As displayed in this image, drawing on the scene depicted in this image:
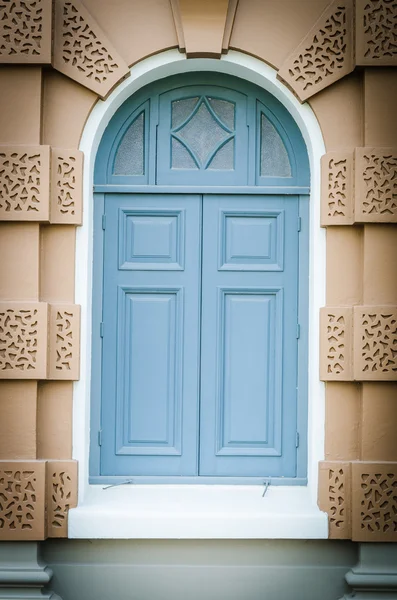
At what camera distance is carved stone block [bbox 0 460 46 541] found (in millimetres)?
4289

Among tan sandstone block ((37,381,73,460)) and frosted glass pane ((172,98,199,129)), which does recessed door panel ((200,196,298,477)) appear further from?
tan sandstone block ((37,381,73,460))

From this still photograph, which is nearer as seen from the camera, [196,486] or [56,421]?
[56,421]

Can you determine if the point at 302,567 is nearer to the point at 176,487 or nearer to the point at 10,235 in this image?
the point at 176,487

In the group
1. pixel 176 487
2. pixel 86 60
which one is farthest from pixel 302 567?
pixel 86 60

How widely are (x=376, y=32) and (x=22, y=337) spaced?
2.81 metres

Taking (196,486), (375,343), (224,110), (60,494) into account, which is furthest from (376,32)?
(60,494)

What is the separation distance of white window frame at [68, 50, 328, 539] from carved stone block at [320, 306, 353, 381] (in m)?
0.09

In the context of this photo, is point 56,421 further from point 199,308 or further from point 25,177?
point 25,177

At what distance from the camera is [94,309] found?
4672mm

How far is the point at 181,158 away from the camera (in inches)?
186

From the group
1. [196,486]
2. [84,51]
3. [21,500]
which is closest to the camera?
[21,500]

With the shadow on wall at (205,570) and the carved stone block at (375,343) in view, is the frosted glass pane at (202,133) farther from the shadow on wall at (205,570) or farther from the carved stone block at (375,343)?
the shadow on wall at (205,570)

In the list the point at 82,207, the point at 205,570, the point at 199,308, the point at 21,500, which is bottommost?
the point at 205,570

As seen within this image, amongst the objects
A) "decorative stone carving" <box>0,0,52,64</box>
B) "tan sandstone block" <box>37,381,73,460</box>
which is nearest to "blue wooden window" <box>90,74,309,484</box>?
"tan sandstone block" <box>37,381,73,460</box>
